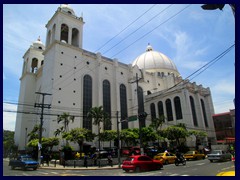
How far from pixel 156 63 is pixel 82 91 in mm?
35559

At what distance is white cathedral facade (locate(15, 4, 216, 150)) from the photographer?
44125mm

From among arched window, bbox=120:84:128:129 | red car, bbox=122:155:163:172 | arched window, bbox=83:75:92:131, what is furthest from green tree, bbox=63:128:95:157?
arched window, bbox=120:84:128:129

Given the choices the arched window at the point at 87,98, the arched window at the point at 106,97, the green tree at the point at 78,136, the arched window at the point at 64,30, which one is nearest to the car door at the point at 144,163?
the green tree at the point at 78,136

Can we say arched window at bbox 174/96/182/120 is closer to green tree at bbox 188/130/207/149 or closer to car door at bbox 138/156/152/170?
green tree at bbox 188/130/207/149

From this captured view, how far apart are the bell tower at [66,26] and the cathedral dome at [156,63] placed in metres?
28.0

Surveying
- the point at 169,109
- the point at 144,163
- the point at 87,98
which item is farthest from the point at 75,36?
the point at 144,163

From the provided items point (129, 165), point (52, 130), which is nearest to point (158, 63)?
point (52, 130)

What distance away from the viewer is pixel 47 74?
46156 mm

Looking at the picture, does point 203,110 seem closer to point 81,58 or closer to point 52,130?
point 81,58

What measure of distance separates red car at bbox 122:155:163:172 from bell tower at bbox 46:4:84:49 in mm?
39300

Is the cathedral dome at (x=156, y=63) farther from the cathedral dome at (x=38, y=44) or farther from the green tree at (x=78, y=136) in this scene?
the green tree at (x=78, y=136)

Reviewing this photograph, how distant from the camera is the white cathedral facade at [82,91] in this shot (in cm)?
4412

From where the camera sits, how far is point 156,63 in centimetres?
7319
